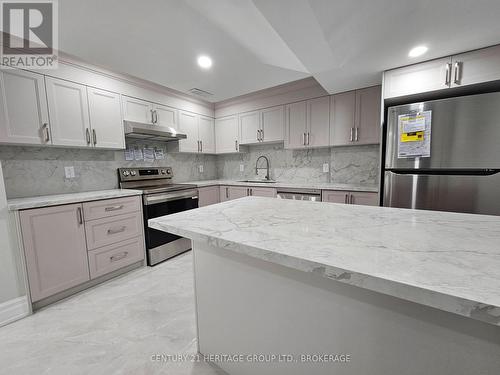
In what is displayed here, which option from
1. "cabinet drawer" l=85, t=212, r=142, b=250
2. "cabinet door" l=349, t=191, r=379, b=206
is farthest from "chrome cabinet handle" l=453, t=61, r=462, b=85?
"cabinet drawer" l=85, t=212, r=142, b=250

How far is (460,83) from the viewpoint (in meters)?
1.81

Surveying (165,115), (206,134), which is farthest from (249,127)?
(165,115)

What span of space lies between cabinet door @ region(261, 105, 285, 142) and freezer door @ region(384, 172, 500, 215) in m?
1.63

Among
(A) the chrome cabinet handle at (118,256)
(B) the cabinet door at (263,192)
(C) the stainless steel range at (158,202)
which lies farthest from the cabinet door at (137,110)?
(B) the cabinet door at (263,192)

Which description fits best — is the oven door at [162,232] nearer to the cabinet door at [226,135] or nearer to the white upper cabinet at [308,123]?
the cabinet door at [226,135]

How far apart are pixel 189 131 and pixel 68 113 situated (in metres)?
1.58

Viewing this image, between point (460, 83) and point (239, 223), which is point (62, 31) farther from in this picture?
point (460, 83)

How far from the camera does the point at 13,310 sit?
65.1 inches

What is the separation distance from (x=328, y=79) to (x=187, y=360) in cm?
279

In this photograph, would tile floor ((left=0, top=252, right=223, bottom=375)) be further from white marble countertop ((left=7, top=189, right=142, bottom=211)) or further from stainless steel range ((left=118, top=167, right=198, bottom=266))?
white marble countertop ((left=7, top=189, right=142, bottom=211))

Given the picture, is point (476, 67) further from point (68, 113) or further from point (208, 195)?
point (68, 113)

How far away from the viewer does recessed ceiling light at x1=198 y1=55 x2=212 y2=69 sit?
2098mm

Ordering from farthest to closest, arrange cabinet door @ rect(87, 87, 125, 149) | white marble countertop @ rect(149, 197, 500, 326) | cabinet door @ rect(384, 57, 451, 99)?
cabinet door @ rect(87, 87, 125, 149) < cabinet door @ rect(384, 57, 451, 99) < white marble countertop @ rect(149, 197, 500, 326)

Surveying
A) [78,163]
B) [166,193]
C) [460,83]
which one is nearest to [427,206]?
[460,83]
